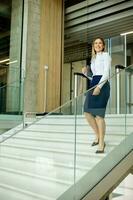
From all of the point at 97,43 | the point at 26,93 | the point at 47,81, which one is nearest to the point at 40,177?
the point at 97,43

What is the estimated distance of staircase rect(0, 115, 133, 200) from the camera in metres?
3.67

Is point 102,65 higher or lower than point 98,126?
higher

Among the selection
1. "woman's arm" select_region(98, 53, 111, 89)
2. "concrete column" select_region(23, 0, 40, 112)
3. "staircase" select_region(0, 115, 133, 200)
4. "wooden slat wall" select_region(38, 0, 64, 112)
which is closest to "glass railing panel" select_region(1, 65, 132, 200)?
"staircase" select_region(0, 115, 133, 200)

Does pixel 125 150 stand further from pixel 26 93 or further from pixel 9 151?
pixel 26 93

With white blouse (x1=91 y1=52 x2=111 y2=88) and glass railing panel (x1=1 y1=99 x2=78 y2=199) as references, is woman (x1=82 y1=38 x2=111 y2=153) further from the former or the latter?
glass railing panel (x1=1 y1=99 x2=78 y2=199)

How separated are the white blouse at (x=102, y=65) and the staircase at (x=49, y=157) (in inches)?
19.9

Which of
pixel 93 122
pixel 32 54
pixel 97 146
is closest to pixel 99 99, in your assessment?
pixel 93 122

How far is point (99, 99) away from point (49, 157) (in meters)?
0.91

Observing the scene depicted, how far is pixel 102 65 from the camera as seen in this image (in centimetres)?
390

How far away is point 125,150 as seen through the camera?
389 cm

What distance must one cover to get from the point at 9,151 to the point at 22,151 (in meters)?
0.18

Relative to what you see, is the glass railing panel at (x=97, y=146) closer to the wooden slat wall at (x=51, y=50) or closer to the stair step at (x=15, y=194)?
the stair step at (x=15, y=194)

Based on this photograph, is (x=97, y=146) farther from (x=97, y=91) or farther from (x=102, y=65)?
(x=102, y=65)

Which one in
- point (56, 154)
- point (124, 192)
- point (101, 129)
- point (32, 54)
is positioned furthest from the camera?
point (32, 54)
